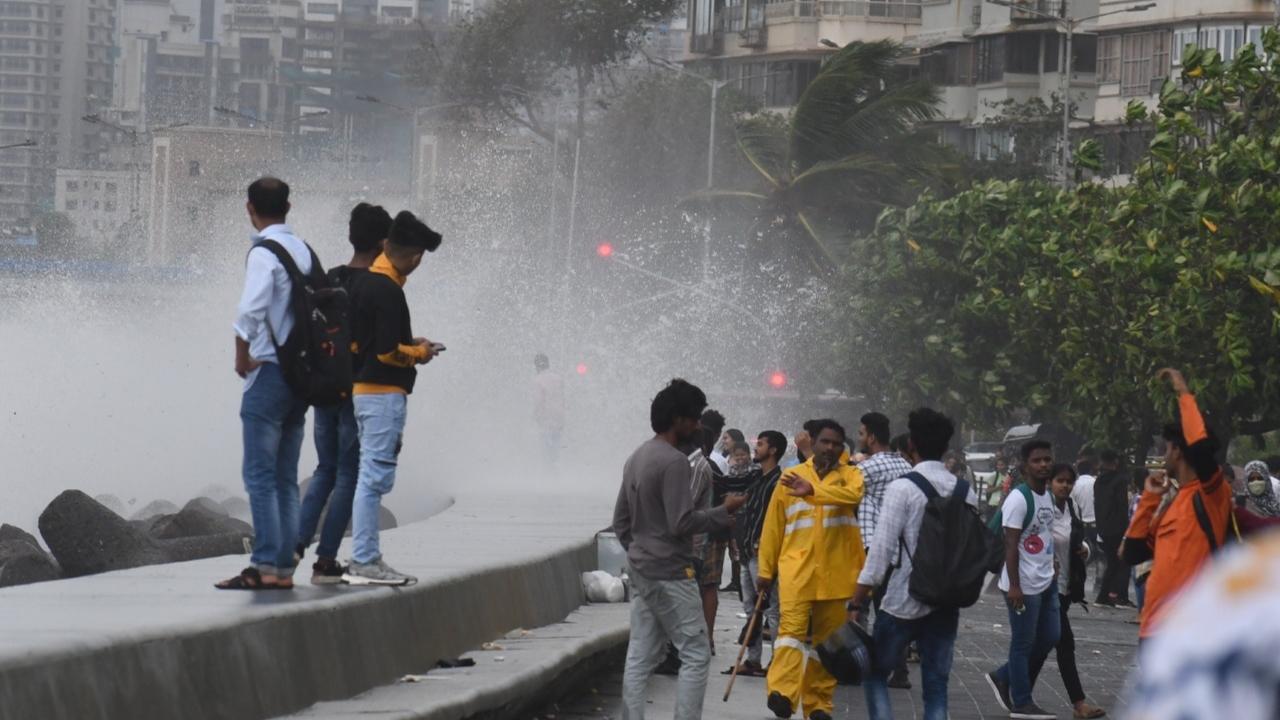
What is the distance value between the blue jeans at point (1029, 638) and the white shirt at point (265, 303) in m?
4.85

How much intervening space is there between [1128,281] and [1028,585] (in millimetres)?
21495

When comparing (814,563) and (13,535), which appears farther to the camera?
(13,535)

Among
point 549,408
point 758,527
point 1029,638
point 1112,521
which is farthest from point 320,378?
point 549,408

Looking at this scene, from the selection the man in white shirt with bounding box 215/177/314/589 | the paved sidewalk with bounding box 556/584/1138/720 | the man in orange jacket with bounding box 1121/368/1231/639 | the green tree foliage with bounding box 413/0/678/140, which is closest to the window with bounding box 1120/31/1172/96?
the green tree foliage with bounding box 413/0/678/140

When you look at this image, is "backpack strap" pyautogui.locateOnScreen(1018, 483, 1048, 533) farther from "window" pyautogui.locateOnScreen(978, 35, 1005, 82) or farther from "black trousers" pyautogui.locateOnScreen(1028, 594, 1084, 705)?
"window" pyautogui.locateOnScreen(978, 35, 1005, 82)

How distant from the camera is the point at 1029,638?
11422 millimetres

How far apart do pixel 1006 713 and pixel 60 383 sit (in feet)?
95.4

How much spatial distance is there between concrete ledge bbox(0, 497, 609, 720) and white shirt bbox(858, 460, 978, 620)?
→ 1848mm

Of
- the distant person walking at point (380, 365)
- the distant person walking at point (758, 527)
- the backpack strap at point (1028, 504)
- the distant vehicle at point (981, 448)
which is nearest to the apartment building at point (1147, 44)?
the distant vehicle at point (981, 448)

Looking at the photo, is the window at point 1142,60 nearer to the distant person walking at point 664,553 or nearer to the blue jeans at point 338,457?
the distant person walking at point 664,553

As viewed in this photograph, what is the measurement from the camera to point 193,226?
135 metres

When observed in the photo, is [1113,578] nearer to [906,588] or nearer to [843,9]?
[906,588]

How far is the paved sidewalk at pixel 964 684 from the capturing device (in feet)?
36.2

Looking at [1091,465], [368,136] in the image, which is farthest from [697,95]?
[368,136]
